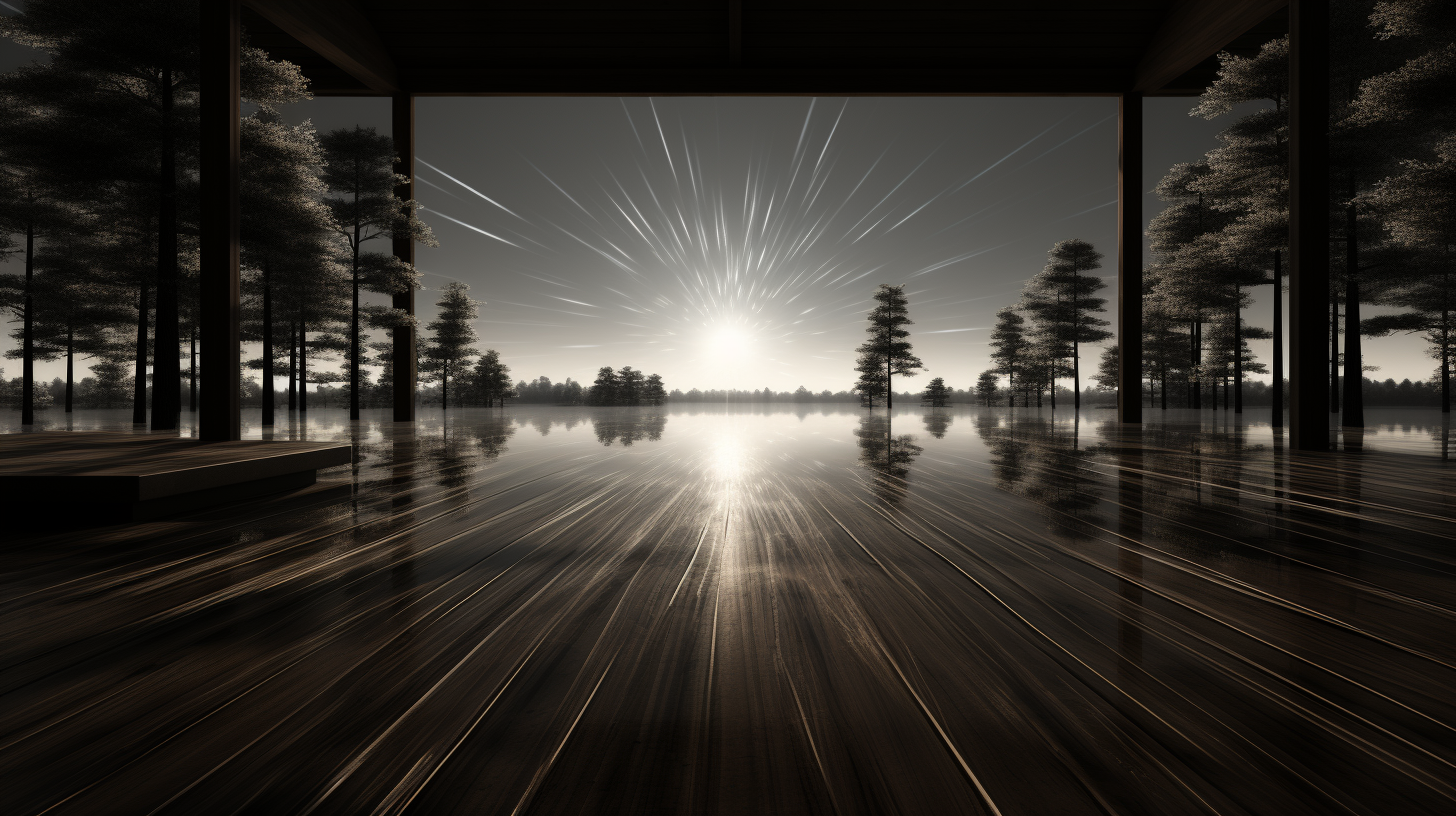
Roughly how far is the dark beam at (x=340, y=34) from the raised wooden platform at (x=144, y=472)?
14.3 ft

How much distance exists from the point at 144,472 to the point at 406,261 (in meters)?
6.95

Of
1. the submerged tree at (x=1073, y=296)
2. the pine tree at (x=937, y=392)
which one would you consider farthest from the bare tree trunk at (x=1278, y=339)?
the pine tree at (x=937, y=392)

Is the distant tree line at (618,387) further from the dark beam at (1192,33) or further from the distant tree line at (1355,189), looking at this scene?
the dark beam at (1192,33)

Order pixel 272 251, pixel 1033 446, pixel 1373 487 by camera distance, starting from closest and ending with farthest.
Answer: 1. pixel 1373 487
2. pixel 1033 446
3. pixel 272 251

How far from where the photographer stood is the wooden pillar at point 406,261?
765 centimetres

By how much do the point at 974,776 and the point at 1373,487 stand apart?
356 cm

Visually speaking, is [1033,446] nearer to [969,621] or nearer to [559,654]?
[969,621]

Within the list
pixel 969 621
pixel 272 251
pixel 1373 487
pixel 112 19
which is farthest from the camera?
pixel 272 251

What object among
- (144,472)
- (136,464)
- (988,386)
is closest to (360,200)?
(136,464)

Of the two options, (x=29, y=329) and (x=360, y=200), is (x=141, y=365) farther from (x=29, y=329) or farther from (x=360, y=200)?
(x=29, y=329)

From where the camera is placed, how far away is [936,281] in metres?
19.7

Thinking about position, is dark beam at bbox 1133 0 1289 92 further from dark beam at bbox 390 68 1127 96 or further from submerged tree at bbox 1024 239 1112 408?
submerged tree at bbox 1024 239 1112 408

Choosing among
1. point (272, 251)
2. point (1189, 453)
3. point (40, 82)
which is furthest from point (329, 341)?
point (1189, 453)

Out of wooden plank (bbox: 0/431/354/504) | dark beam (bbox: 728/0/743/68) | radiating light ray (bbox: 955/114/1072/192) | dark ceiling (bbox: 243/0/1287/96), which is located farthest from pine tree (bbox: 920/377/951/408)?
wooden plank (bbox: 0/431/354/504)
